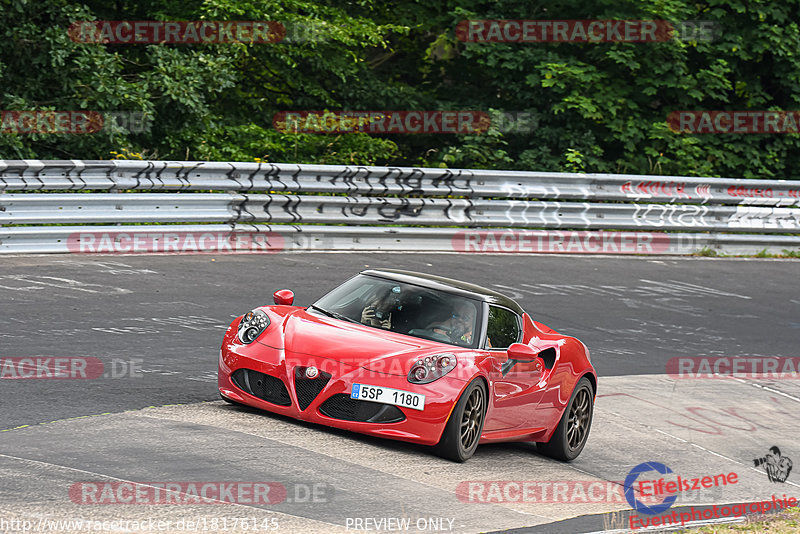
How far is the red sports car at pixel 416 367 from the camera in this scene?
7.55 meters

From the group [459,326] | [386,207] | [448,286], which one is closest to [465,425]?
[459,326]

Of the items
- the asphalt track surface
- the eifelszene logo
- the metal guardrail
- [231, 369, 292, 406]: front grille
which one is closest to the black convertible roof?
the asphalt track surface

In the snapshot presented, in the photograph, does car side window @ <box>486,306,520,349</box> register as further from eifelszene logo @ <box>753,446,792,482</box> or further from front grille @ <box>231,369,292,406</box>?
eifelszene logo @ <box>753,446,792,482</box>

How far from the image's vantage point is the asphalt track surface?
6.41 m

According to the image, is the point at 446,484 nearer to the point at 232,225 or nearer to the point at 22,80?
the point at 232,225

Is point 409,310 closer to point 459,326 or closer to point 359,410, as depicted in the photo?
point 459,326

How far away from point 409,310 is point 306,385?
42.5 inches

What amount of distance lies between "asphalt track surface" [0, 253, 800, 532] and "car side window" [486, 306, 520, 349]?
81 cm

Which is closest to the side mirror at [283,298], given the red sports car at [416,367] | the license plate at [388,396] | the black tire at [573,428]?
the red sports car at [416,367]

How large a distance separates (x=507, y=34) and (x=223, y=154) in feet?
20.9

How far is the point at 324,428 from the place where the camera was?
795 centimetres

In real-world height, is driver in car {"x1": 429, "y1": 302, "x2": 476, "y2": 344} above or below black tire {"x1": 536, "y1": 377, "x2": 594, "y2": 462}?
above

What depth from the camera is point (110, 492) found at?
5898 millimetres

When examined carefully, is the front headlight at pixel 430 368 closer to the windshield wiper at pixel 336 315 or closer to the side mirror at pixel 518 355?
the side mirror at pixel 518 355
